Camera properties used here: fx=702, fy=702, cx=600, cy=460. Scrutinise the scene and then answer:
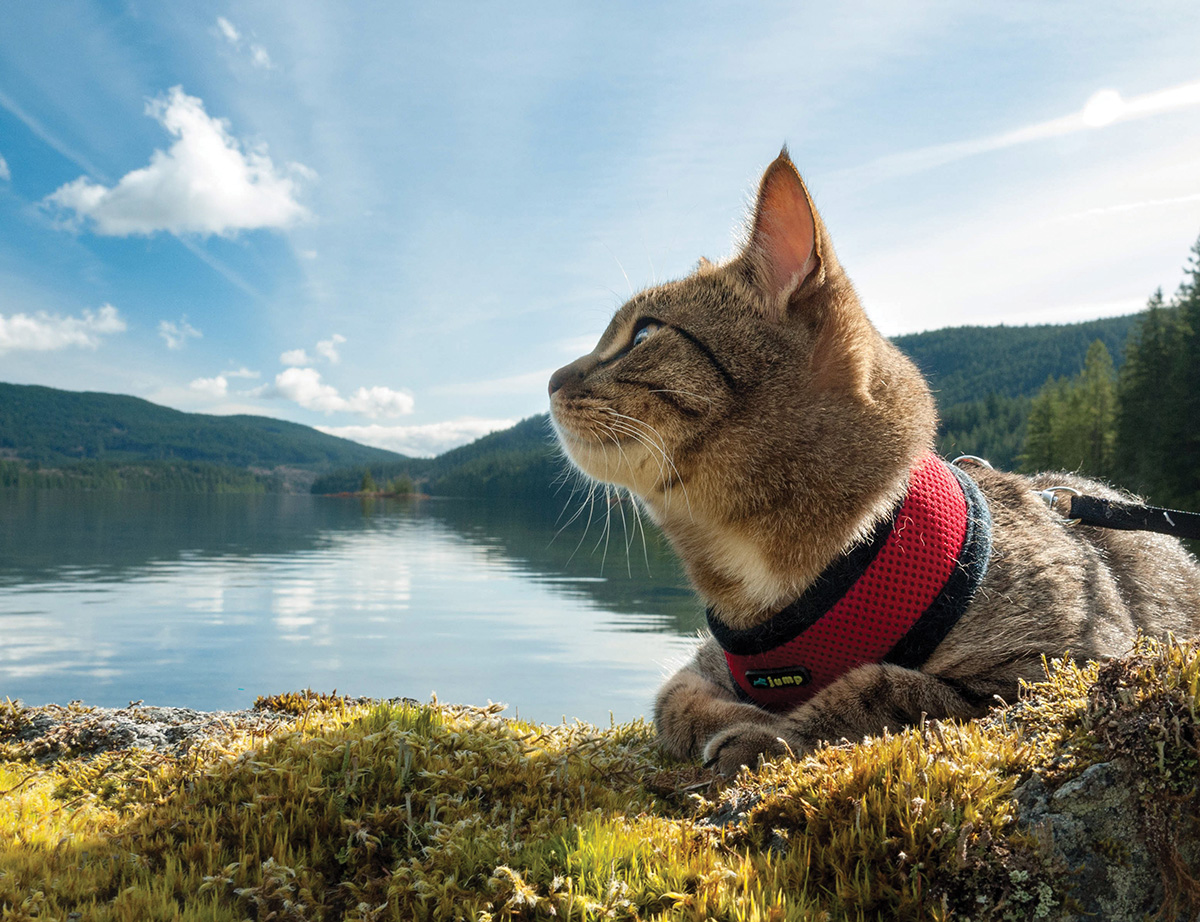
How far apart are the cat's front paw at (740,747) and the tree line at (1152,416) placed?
152 ft


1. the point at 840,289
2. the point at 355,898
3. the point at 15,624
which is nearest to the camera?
the point at 355,898

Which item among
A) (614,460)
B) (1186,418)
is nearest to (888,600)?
(614,460)

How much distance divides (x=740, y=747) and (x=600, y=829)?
4.31ft

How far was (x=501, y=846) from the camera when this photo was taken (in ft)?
7.98

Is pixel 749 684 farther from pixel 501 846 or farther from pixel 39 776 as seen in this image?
pixel 39 776

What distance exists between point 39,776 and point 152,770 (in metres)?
0.99

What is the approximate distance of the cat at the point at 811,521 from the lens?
357cm

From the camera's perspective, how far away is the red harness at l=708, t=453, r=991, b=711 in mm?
3650

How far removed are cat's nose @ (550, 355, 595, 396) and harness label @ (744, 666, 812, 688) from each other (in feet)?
6.70

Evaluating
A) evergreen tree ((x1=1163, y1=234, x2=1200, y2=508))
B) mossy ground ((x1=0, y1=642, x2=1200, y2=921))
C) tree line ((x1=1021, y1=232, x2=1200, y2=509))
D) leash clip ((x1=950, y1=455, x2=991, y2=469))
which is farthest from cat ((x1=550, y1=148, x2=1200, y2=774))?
evergreen tree ((x1=1163, y1=234, x2=1200, y2=508))

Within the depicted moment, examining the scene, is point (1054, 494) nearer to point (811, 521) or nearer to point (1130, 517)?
point (1130, 517)

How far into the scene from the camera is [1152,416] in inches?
2072

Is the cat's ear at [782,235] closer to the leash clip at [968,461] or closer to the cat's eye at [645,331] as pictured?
the cat's eye at [645,331]

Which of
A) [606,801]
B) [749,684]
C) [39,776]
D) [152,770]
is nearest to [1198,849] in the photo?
[606,801]
